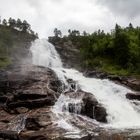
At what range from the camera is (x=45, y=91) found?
192ft

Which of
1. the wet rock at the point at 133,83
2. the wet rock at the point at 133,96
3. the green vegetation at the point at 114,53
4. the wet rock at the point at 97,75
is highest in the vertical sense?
the green vegetation at the point at 114,53

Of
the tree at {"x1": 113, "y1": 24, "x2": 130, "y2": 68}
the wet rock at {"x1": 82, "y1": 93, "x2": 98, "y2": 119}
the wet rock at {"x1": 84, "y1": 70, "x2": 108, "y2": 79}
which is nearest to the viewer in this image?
the wet rock at {"x1": 82, "y1": 93, "x2": 98, "y2": 119}

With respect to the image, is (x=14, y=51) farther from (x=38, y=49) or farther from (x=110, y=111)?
(x=110, y=111)

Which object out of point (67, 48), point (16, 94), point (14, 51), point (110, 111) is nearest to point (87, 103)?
point (110, 111)

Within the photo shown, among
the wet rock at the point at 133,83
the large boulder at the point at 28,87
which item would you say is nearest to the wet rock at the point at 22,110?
the large boulder at the point at 28,87

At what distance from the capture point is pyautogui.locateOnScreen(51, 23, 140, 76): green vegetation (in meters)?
96.3

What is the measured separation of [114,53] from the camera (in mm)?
107688

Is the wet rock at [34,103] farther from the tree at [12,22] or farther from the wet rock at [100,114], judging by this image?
the tree at [12,22]

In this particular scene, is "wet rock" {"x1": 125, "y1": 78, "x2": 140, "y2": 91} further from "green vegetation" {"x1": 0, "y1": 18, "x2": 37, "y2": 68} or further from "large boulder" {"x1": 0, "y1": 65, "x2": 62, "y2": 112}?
"green vegetation" {"x1": 0, "y1": 18, "x2": 37, "y2": 68}

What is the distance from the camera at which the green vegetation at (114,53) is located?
96281 millimetres

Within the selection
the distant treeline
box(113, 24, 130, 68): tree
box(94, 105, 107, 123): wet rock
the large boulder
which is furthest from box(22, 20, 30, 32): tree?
box(94, 105, 107, 123): wet rock

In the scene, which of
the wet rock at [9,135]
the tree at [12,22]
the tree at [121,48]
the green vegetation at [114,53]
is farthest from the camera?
the tree at [12,22]

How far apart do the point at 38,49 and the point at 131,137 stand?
73705mm

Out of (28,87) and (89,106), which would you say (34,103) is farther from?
(89,106)
